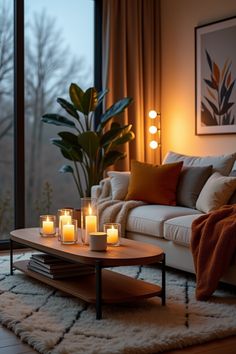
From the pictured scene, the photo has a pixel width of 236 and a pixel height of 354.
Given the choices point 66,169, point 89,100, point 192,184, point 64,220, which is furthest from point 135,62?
point 64,220

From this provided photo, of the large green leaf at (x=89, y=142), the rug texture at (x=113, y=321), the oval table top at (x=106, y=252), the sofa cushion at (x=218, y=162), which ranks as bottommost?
the rug texture at (x=113, y=321)

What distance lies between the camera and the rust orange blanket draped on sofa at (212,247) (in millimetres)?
3482

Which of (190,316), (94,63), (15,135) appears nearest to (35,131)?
(15,135)

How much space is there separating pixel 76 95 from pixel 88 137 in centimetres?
44

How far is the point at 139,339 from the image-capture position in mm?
2754

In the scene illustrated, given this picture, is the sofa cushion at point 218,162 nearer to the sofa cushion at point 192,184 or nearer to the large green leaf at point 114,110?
the sofa cushion at point 192,184

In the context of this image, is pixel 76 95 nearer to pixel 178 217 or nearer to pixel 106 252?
pixel 178 217

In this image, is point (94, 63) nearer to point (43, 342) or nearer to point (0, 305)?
point (0, 305)

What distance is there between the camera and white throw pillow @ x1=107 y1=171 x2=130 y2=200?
4.94 metres

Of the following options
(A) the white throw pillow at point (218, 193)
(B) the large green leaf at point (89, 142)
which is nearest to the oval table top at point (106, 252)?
(A) the white throw pillow at point (218, 193)

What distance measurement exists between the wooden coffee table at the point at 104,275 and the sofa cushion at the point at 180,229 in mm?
492

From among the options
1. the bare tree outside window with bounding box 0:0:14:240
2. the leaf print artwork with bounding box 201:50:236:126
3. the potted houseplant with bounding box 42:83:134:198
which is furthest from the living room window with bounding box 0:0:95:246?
the leaf print artwork with bounding box 201:50:236:126

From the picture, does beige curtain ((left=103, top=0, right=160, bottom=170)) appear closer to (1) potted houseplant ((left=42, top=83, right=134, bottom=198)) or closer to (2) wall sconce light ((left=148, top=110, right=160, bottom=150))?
(2) wall sconce light ((left=148, top=110, right=160, bottom=150))

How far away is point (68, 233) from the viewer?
11.7 ft
